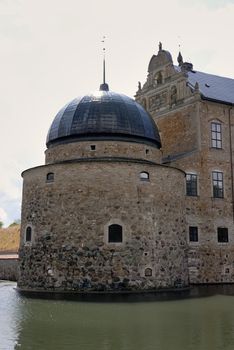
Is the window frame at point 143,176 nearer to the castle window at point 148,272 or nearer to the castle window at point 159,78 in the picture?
the castle window at point 148,272

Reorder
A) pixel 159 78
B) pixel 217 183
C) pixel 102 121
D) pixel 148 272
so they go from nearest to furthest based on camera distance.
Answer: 1. pixel 148 272
2. pixel 102 121
3. pixel 217 183
4. pixel 159 78

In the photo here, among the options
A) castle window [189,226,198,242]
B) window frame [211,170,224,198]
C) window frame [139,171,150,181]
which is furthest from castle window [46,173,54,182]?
window frame [211,170,224,198]

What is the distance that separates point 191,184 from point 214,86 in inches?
326

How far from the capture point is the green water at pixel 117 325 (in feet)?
34.6

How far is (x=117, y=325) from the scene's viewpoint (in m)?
13.1

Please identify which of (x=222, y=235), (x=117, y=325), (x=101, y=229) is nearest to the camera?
(x=117, y=325)

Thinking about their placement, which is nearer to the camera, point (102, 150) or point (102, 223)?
point (102, 223)

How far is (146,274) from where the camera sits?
858 inches

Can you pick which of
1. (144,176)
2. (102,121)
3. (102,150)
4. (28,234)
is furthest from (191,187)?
(28,234)

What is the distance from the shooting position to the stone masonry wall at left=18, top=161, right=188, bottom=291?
21.4 metres

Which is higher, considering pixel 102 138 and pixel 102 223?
pixel 102 138

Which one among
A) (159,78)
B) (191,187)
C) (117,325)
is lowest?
(117,325)

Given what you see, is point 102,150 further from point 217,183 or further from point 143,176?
point 217,183

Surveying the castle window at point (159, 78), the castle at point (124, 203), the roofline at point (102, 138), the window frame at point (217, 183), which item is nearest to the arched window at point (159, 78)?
the castle window at point (159, 78)
